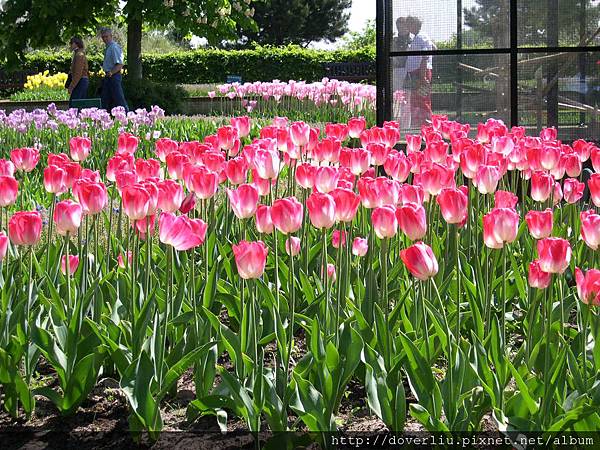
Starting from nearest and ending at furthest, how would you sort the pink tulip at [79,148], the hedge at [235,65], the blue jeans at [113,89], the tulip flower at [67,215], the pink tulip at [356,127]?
the tulip flower at [67,215], the pink tulip at [79,148], the pink tulip at [356,127], the blue jeans at [113,89], the hedge at [235,65]

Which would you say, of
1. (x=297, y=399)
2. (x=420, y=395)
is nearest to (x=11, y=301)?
(x=297, y=399)

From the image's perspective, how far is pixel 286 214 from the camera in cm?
215

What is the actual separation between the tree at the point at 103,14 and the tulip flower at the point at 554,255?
17.5 metres

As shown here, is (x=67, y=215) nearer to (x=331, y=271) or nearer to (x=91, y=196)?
(x=91, y=196)

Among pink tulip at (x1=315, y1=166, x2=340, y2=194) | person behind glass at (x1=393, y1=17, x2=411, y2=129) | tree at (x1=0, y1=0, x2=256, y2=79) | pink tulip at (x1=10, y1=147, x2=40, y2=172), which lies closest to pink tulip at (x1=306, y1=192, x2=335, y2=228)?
pink tulip at (x1=315, y1=166, x2=340, y2=194)

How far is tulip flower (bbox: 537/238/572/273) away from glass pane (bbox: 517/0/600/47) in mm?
5156

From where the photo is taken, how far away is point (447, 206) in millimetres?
2357

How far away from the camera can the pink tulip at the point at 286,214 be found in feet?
7.05

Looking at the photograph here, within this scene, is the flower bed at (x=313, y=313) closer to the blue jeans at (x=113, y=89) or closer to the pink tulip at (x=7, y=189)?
the pink tulip at (x=7, y=189)

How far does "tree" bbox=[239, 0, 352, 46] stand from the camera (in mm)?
51719

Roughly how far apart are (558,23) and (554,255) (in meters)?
5.23

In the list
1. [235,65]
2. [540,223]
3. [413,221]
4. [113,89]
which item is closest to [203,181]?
[413,221]

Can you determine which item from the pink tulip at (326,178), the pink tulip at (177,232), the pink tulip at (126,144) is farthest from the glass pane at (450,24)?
the pink tulip at (177,232)

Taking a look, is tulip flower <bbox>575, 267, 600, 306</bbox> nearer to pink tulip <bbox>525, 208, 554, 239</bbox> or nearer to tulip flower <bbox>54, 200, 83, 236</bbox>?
pink tulip <bbox>525, 208, 554, 239</bbox>
